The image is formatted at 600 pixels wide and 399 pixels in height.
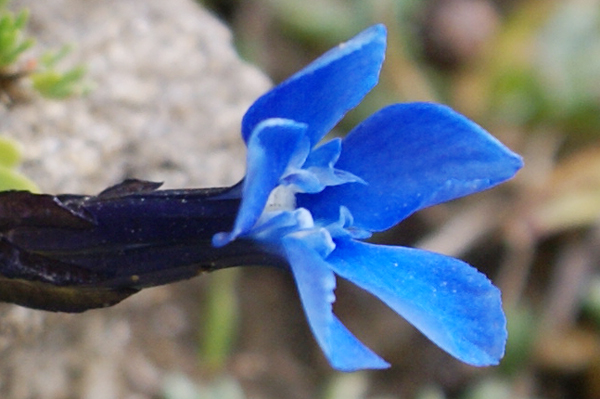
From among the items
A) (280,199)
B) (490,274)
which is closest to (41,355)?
(280,199)

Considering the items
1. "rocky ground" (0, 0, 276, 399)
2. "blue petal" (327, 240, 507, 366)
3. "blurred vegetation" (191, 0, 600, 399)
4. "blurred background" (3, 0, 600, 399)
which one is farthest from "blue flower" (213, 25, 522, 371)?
"blurred vegetation" (191, 0, 600, 399)

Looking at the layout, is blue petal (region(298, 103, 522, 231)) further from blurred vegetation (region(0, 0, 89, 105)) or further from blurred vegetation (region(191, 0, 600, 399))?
blurred vegetation (region(191, 0, 600, 399))

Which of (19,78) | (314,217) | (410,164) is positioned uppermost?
(410,164)

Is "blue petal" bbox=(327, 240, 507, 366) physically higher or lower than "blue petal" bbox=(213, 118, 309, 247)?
lower

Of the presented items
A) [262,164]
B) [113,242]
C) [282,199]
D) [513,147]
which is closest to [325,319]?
[262,164]

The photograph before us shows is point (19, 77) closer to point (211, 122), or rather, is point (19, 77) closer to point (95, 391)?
point (211, 122)

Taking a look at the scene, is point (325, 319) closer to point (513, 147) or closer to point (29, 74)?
point (29, 74)
